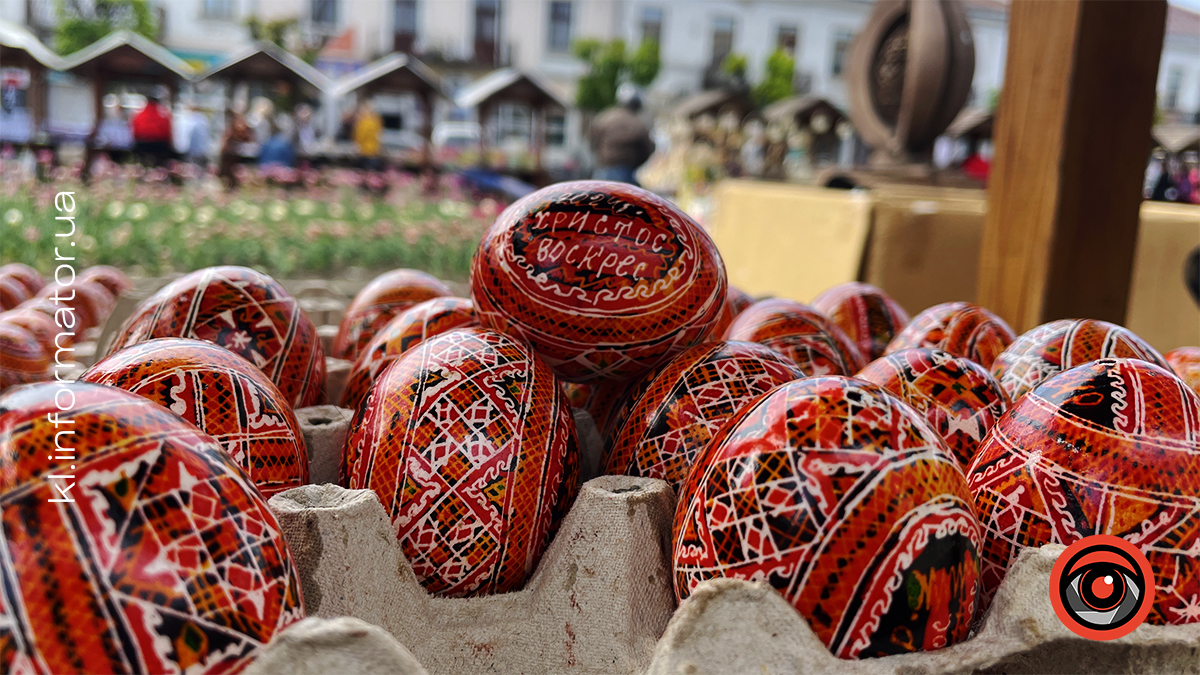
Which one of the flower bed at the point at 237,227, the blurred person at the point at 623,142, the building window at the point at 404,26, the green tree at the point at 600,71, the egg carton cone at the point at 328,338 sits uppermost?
the building window at the point at 404,26

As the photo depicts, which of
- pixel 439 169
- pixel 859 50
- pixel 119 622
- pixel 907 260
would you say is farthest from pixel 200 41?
pixel 119 622

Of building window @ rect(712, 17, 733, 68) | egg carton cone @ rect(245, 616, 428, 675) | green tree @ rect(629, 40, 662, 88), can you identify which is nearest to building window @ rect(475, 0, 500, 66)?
green tree @ rect(629, 40, 662, 88)

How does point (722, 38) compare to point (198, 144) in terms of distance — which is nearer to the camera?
point (198, 144)

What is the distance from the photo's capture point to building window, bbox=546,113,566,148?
31266 mm

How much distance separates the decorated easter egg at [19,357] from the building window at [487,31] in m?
29.5

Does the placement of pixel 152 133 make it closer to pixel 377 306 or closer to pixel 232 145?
pixel 232 145

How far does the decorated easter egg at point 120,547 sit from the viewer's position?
76 centimetres

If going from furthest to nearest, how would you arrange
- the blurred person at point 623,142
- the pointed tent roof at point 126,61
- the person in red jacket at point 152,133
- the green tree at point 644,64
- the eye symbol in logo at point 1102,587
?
1. the green tree at point 644,64
2. the pointed tent roof at point 126,61
3. the person in red jacket at point 152,133
4. the blurred person at point 623,142
5. the eye symbol in logo at point 1102,587

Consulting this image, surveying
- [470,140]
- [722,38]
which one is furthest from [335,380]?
[722,38]

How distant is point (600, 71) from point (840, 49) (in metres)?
10.3

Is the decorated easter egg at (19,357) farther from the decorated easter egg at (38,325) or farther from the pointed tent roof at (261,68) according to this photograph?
the pointed tent roof at (261,68)

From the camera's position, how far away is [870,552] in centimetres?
92

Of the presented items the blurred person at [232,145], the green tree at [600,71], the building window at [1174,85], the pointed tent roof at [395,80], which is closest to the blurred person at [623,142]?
the blurred person at [232,145]

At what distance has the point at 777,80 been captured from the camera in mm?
28625
